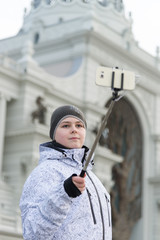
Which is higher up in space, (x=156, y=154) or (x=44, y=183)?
(x=44, y=183)

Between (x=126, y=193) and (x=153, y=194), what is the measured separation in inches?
72.1

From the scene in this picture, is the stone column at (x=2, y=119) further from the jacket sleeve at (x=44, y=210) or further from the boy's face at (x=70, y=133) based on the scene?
the jacket sleeve at (x=44, y=210)

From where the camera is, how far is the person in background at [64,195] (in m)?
2.55

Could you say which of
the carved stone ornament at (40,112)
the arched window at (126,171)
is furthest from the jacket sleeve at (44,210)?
the arched window at (126,171)

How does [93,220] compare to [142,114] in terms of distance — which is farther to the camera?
[142,114]

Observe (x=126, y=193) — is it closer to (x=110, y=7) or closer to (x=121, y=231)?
(x=121, y=231)

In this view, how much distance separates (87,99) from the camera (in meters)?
27.5

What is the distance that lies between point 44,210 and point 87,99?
25033 mm

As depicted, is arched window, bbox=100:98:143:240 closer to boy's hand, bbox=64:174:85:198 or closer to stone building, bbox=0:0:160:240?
stone building, bbox=0:0:160:240

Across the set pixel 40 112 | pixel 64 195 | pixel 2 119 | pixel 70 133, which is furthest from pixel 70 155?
pixel 40 112

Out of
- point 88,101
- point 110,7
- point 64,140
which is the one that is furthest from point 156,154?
point 64,140

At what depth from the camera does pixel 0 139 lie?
2281 cm

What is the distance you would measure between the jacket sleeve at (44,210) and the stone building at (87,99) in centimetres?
1799

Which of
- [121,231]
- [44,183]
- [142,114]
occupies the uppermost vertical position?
[44,183]
